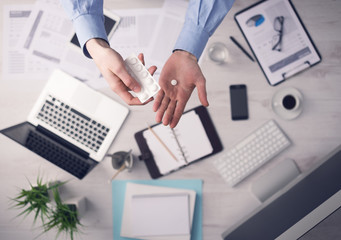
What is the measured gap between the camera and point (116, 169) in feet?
4.05

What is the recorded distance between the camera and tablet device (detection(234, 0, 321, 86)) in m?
1.22

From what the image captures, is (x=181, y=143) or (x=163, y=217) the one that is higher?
(x=181, y=143)

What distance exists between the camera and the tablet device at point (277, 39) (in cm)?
122

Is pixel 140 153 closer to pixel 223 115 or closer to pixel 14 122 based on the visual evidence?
pixel 223 115

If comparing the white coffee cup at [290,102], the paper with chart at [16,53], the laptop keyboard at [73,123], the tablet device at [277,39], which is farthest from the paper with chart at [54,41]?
the white coffee cup at [290,102]

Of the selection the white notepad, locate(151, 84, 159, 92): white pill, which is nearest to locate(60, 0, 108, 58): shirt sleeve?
locate(151, 84, 159, 92): white pill

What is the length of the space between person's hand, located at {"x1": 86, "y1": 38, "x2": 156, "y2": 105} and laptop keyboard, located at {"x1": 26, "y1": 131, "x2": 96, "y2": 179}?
0.38 metres

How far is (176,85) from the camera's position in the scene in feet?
3.70

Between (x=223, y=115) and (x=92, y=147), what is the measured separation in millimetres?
531

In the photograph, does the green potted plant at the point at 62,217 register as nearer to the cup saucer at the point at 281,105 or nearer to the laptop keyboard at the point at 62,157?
the laptop keyboard at the point at 62,157

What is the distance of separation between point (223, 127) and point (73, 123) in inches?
23.3

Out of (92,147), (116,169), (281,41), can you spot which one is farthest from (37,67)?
(281,41)

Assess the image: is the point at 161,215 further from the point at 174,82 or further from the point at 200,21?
the point at 200,21

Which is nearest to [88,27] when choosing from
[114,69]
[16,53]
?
[114,69]
